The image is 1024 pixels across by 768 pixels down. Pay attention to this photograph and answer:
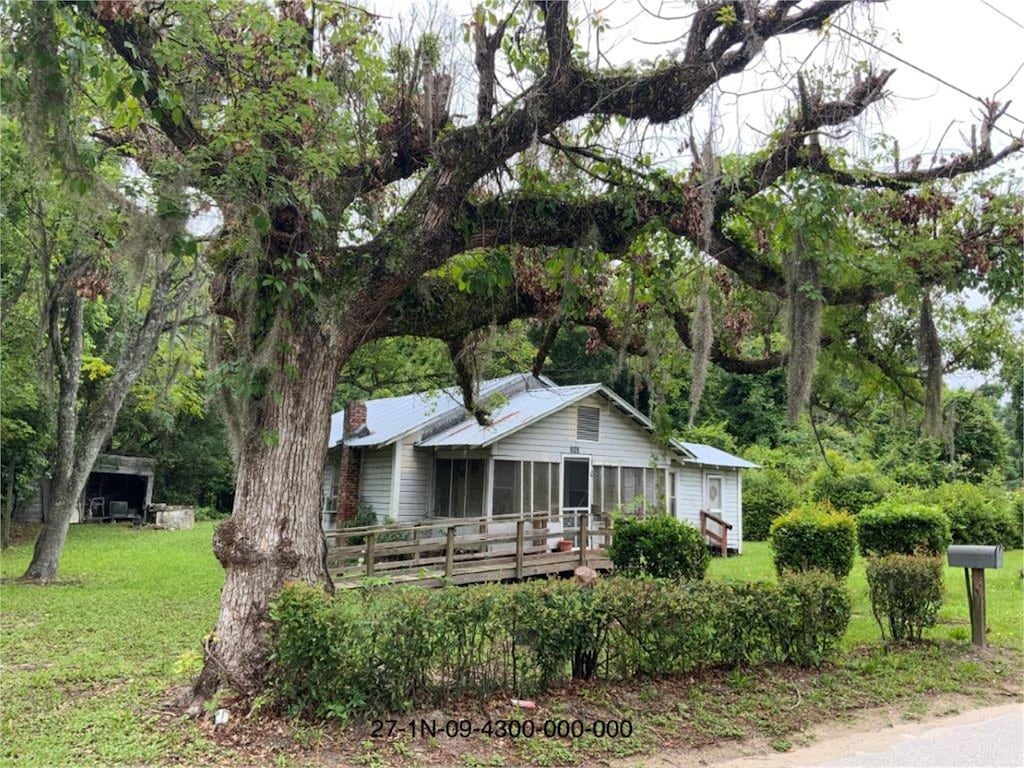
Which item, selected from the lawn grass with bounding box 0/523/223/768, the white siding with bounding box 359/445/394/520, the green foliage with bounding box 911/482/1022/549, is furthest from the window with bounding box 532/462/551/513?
the green foliage with bounding box 911/482/1022/549

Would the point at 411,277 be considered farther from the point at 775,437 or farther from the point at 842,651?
the point at 775,437

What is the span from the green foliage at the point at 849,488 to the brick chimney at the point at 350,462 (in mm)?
12700

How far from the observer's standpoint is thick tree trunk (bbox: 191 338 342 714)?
4941 millimetres

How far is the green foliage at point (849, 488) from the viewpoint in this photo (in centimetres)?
2050

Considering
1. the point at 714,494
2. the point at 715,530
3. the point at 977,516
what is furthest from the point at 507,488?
the point at 977,516

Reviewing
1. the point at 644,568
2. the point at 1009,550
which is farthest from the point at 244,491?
the point at 1009,550

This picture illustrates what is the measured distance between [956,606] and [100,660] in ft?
33.5

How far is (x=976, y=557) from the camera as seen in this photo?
23.6 feet

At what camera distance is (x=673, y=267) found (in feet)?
22.9

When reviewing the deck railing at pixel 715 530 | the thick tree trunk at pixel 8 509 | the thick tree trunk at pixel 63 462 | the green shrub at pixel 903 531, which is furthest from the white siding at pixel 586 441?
the thick tree trunk at pixel 8 509

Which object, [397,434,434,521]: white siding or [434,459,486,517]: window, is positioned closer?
[434,459,486,517]: window

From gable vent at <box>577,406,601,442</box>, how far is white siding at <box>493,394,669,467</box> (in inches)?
3.6

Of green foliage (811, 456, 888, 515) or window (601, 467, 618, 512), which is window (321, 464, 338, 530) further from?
green foliage (811, 456, 888, 515)

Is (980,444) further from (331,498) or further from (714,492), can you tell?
(331,498)
